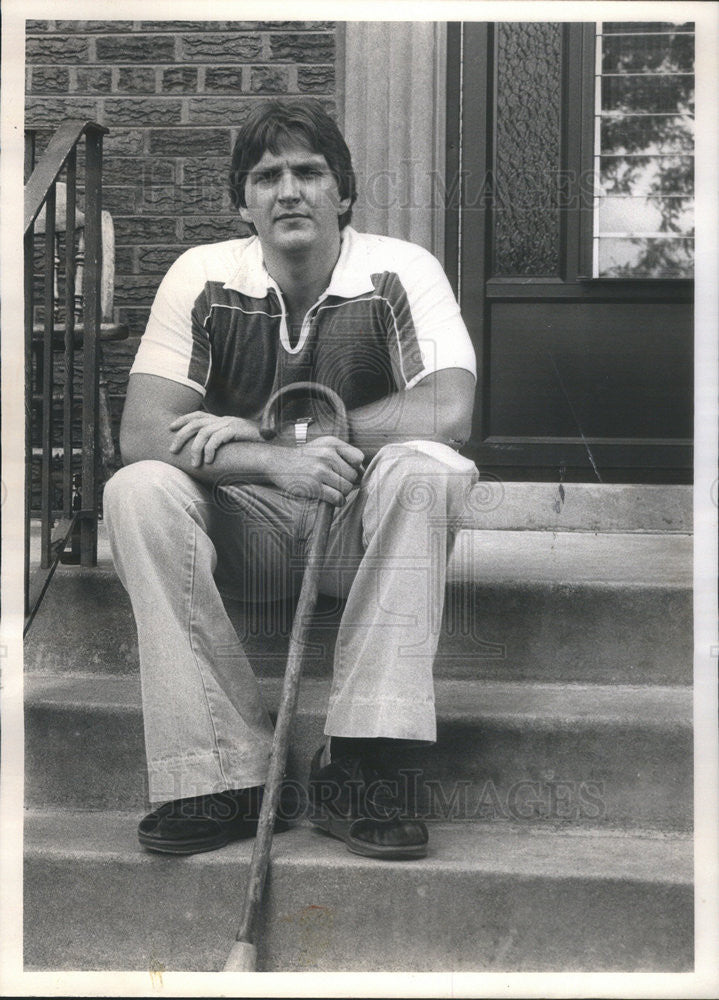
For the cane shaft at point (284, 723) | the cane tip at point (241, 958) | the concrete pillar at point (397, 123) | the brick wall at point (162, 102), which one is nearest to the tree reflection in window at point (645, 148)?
the concrete pillar at point (397, 123)

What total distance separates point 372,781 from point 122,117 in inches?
84.3

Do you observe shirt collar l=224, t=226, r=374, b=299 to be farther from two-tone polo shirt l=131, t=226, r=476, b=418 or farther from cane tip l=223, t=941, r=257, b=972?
cane tip l=223, t=941, r=257, b=972

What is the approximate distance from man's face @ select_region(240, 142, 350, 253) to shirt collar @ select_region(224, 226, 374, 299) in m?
0.05

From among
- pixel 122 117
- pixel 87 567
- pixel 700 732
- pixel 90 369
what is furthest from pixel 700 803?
pixel 122 117

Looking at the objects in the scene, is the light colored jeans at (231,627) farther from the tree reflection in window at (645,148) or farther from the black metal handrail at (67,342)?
the tree reflection in window at (645,148)

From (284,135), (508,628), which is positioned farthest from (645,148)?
(508,628)

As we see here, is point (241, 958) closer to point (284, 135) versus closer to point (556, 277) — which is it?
point (284, 135)

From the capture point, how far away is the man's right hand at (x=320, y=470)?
2285 millimetres

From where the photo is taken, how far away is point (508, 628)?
2.56 m

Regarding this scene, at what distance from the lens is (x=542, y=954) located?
2.05 metres

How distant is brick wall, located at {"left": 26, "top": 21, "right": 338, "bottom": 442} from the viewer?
335 cm

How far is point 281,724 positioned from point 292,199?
1114mm

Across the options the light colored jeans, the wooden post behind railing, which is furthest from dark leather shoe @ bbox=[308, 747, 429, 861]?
the wooden post behind railing

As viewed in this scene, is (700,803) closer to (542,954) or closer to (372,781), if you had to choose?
(542,954)
